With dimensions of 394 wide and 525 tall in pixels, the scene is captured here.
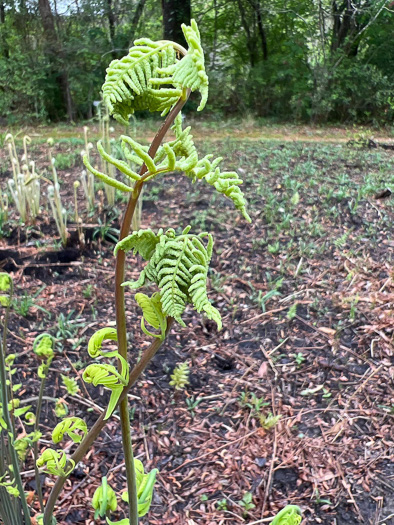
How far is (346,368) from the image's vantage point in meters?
2.15

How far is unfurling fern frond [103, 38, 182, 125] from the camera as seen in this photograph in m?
0.59

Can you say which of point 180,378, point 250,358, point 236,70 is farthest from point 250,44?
point 180,378

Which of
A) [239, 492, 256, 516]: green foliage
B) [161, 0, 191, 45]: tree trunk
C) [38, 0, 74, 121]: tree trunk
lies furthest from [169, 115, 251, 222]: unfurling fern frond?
[38, 0, 74, 121]: tree trunk

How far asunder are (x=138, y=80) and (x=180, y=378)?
1595mm

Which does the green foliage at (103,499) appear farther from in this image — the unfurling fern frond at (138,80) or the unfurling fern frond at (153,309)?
the unfurling fern frond at (138,80)

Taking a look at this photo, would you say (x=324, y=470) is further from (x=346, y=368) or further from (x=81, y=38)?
(x=81, y=38)

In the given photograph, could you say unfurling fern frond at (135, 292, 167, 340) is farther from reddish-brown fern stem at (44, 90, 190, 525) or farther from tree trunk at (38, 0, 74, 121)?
tree trunk at (38, 0, 74, 121)

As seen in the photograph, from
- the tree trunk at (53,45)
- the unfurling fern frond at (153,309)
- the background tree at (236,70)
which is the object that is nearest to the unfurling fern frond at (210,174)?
the unfurling fern frond at (153,309)

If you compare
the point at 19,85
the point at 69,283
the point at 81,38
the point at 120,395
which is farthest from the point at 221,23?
the point at 120,395

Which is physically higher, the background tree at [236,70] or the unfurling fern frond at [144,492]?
the background tree at [236,70]

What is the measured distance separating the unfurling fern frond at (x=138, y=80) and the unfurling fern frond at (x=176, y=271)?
0.18 m

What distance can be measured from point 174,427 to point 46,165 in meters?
3.89

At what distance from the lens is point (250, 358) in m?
2.21

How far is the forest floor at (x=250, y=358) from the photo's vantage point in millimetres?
1631
